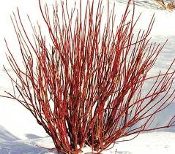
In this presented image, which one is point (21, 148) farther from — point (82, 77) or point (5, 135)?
point (5, 135)

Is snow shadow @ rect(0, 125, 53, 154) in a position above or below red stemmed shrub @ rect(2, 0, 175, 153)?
below

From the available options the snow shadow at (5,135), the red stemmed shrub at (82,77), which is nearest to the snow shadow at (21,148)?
the red stemmed shrub at (82,77)

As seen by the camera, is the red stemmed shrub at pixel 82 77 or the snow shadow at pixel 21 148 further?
the snow shadow at pixel 21 148

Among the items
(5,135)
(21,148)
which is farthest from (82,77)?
(5,135)

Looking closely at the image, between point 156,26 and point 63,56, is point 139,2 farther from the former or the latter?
point 63,56

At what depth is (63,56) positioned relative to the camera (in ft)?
8.46

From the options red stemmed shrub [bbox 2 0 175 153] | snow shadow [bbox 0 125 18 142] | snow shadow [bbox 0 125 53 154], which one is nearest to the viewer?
red stemmed shrub [bbox 2 0 175 153]

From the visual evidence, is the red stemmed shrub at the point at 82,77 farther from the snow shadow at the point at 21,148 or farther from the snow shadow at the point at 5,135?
the snow shadow at the point at 5,135

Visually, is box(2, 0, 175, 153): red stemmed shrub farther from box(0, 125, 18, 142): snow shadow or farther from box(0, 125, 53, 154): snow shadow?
box(0, 125, 18, 142): snow shadow

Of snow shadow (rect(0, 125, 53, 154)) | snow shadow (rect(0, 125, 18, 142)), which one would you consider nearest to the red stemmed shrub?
snow shadow (rect(0, 125, 53, 154))

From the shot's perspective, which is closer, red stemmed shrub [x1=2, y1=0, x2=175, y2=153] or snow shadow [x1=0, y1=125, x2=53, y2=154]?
red stemmed shrub [x1=2, y1=0, x2=175, y2=153]

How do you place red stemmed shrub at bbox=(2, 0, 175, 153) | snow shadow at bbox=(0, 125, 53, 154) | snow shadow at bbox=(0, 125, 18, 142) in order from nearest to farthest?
1. red stemmed shrub at bbox=(2, 0, 175, 153)
2. snow shadow at bbox=(0, 125, 53, 154)
3. snow shadow at bbox=(0, 125, 18, 142)

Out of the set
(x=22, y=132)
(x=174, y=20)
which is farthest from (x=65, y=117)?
(x=174, y=20)

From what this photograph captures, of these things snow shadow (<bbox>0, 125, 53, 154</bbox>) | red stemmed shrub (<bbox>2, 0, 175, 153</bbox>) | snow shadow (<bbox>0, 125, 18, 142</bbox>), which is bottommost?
snow shadow (<bbox>0, 125, 53, 154</bbox>)
